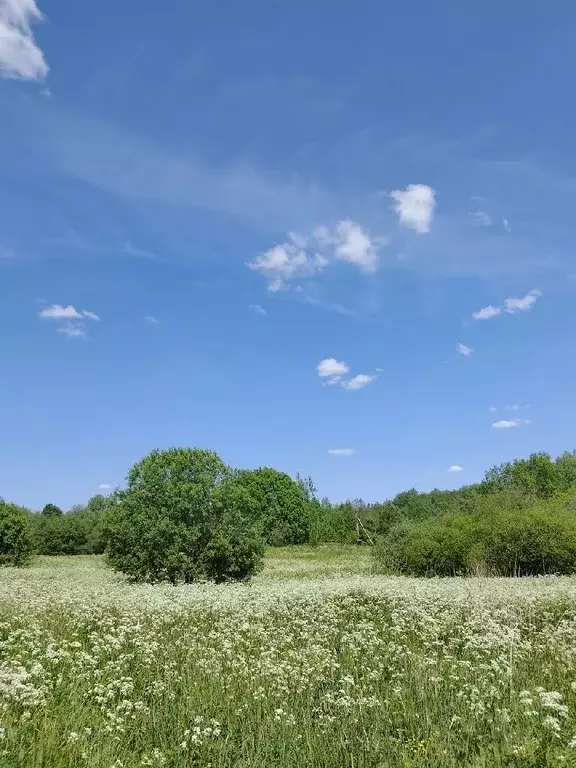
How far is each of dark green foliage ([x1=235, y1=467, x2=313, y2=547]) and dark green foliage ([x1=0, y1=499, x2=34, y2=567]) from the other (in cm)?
4094

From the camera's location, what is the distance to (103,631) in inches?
468

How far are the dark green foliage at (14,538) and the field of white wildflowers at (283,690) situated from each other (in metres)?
45.5

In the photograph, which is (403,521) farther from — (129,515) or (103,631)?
(103,631)

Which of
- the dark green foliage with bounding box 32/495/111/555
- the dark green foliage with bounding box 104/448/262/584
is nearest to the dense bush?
the dark green foliage with bounding box 104/448/262/584

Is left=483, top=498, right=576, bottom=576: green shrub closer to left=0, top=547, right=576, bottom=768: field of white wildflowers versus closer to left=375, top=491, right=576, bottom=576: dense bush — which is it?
left=375, top=491, right=576, bottom=576: dense bush

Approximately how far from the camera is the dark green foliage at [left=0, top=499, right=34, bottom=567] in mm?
54009

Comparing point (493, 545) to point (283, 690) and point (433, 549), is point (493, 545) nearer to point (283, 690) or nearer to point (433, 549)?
point (433, 549)

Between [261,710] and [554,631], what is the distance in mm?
6711

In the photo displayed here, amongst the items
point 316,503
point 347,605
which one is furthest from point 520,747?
point 316,503

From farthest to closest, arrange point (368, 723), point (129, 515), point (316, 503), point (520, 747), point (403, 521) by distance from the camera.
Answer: point (316, 503)
point (403, 521)
point (129, 515)
point (368, 723)
point (520, 747)

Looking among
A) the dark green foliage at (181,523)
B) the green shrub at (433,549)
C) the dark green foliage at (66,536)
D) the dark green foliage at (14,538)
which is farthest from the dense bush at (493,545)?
the dark green foliage at (66,536)

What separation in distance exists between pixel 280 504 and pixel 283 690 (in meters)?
91.5

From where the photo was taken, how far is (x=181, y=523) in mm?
28938

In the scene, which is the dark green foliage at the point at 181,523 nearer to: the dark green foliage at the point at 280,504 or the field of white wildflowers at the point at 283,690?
the field of white wildflowers at the point at 283,690
